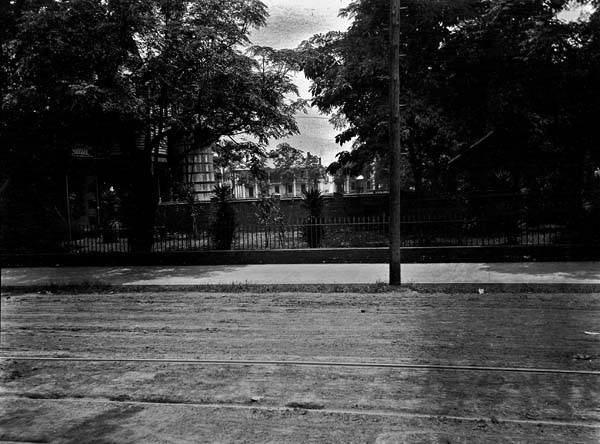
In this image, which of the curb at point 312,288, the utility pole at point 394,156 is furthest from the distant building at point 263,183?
the curb at point 312,288

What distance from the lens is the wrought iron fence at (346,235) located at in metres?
14.1

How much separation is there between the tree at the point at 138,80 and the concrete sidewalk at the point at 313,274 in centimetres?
238

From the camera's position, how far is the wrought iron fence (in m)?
14.1

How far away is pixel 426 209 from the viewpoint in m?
16.0

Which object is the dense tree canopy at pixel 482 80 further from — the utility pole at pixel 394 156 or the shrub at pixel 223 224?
the shrub at pixel 223 224

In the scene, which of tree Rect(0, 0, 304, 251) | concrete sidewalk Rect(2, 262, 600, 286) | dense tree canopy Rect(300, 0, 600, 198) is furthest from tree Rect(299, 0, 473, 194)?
concrete sidewalk Rect(2, 262, 600, 286)

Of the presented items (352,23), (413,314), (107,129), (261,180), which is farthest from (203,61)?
(413,314)

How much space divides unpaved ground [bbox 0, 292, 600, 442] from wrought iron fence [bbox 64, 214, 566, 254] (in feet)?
16.4

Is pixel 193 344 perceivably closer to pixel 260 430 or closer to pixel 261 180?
pixel 260 430

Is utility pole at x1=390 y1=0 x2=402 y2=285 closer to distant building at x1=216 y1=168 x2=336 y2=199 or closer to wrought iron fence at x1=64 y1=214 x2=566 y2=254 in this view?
wrought iron fence at x1=64 y1=214 x2=566 y2=254

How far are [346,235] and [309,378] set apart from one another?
9.98 meters

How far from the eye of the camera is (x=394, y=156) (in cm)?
1146

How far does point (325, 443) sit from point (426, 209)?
12761 mm

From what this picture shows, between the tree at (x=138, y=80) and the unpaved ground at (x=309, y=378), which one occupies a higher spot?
the tree at (x=138, y=80)
